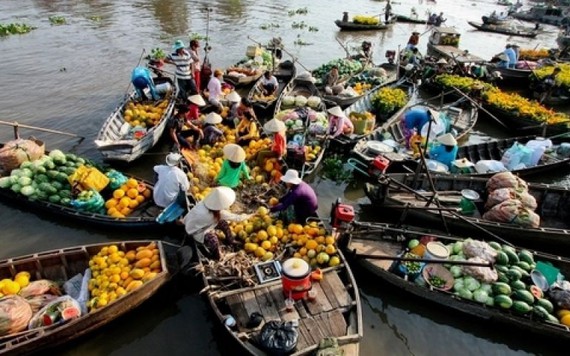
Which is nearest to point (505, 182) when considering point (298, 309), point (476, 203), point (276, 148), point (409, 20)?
point (476, 203)

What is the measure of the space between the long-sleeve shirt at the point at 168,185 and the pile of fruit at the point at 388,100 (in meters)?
9.94

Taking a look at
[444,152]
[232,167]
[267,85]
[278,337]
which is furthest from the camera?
[267,85]

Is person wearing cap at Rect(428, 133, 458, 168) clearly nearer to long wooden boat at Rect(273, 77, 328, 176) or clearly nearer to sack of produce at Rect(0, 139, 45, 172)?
long wooden boat at Rect(273, 77, 328, 176)

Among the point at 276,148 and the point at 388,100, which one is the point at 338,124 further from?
the point at 388,100

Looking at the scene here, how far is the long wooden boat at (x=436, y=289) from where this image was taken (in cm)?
765

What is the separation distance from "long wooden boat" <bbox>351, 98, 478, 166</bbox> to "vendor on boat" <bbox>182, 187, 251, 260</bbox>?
228 inches

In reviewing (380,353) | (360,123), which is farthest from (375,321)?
(360,123)

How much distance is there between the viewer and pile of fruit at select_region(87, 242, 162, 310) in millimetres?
7371

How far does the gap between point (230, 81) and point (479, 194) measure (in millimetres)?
12702

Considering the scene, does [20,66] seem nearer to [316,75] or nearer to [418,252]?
[316,75]

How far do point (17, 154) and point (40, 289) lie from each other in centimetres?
513

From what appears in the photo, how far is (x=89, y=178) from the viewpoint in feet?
33.3

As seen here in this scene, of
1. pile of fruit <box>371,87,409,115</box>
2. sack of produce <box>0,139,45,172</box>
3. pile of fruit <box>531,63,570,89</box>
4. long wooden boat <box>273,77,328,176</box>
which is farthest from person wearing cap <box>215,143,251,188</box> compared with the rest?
pile of fruit <box>531,63,570,89</box>

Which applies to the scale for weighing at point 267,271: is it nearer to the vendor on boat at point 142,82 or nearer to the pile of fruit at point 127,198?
the pile of fruit at point 127,198
